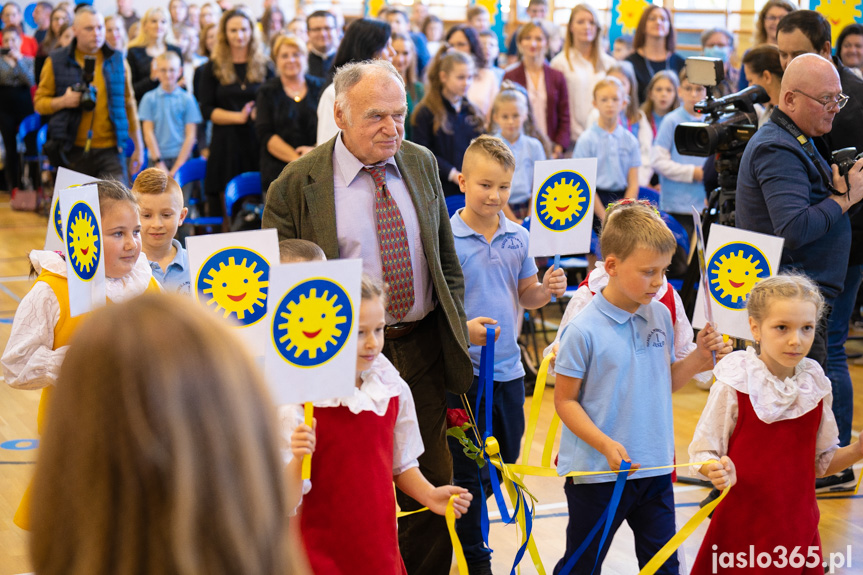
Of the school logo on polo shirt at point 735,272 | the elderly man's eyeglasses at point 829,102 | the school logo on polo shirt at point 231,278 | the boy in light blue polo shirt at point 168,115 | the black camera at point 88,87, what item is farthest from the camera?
the boy in light blue polo shirt at point 168,115

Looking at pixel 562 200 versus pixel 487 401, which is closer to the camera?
pixel 487 401

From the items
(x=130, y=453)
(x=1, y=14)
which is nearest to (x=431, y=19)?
(x=1, y=14)

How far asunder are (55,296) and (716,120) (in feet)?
9.66

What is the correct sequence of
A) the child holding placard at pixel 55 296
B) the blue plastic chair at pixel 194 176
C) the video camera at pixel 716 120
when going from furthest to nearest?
the blue plastic chair at pixel 194 176 → the video camera at pixel 716 120 → the child holding placard at pixel 55 296

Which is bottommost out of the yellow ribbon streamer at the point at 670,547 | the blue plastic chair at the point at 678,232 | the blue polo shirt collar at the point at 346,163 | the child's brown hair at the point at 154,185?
the yellow ribbon streamer at the point at 670,547

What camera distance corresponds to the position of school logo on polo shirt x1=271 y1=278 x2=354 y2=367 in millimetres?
2156

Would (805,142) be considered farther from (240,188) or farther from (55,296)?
(240,188)

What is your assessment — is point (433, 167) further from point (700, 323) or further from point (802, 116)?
point (802, 116)

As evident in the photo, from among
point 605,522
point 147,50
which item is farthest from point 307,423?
point 147,50

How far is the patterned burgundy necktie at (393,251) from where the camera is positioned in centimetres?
297

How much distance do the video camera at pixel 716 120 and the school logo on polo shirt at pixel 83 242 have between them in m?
2.57

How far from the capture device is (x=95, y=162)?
264 inches

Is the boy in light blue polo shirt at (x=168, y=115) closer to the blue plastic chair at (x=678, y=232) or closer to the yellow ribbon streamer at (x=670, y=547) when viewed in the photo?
the blue plastic chair at (x=678, y=232)

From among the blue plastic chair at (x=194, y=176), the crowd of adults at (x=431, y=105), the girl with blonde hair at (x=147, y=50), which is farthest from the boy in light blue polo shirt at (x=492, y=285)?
the girl with blonde hair at (x=147, y=50)
